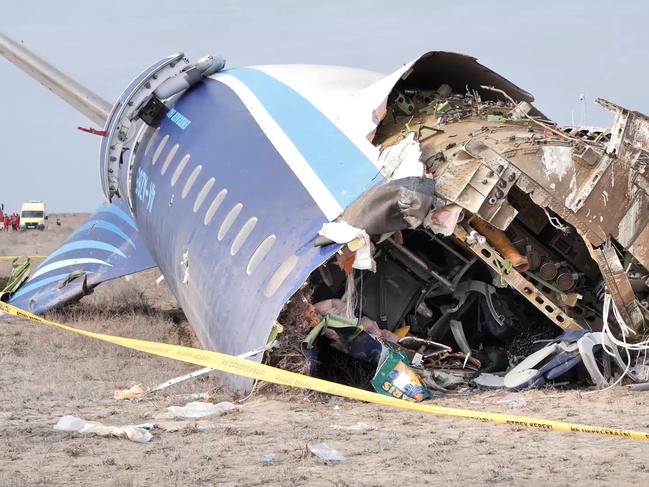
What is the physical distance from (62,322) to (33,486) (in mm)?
13839

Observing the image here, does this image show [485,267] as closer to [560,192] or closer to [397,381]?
[560,192]

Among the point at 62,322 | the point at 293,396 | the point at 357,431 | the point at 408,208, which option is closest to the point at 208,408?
the point at 293,396

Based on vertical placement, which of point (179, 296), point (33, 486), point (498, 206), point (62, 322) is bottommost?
point (62, 322)

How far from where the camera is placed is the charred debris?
40.9 feet

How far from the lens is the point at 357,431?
10594 millimetres

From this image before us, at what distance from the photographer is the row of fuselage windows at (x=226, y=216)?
41.3 feet

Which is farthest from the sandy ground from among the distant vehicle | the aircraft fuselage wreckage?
the distant vehicle

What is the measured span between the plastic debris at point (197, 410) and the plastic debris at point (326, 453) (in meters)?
2.38

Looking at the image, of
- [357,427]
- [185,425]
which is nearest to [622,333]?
[357,427]

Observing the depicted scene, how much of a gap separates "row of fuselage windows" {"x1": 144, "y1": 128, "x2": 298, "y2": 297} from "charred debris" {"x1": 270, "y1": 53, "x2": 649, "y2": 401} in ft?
1.11

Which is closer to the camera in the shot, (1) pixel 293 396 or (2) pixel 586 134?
(1) pixel 293 396

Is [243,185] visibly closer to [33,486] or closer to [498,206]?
[498,206]

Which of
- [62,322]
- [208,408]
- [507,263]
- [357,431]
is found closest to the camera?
[357,431]

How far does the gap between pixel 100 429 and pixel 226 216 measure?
4.46 meters
